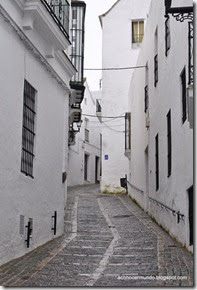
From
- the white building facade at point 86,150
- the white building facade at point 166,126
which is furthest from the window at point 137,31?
the white building facade at point 166,126

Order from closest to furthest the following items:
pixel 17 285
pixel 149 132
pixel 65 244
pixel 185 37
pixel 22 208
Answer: pixel 17 285, pixel 22 208, pixel 185 37, pixel 65 244, pixel 149 132

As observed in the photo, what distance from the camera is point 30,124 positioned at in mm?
9383

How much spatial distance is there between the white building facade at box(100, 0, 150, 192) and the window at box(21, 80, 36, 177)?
52.1 ft

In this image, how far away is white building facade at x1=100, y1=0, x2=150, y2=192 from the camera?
83.0ft

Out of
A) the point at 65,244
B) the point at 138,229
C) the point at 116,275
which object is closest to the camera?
the point at 116,275

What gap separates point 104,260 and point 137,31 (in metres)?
19.5

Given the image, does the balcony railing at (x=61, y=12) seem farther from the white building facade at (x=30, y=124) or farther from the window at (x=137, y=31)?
the window at (x=137, y=31)

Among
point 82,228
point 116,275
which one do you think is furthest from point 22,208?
point 82,228

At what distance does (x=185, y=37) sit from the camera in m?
9.27

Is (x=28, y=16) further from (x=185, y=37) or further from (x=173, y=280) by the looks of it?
(x=173, y=280)

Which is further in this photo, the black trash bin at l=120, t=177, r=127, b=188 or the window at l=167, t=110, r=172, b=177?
the black trash bin at l=120, t=177, r=127, b=188

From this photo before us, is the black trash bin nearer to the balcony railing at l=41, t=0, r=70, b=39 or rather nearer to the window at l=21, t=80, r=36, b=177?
the balcony railing at l=41, t=0, r=70, b=39

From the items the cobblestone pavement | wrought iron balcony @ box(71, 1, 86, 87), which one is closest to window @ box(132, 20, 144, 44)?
wrought iron balcony @ box(71, 1, 86, 87)

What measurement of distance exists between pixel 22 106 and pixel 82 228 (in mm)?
4623
